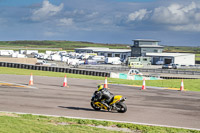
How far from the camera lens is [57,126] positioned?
11.7 metres

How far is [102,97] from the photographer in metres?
15.8

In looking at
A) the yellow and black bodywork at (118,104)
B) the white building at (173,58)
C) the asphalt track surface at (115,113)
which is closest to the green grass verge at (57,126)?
the asphalt track surface at (115,113)

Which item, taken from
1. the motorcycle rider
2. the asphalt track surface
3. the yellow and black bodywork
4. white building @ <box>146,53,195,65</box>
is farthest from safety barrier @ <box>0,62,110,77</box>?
white building @ <box>146,53,195,65</box>

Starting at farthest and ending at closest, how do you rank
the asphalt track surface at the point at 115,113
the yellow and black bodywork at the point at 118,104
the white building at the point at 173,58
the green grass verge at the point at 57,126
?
the white building at the point at 173,58
the yellow and black bodywork at the point at 118,104
the asphalt track surface at the point at 115,113
the green grass verge at the point at 57,126

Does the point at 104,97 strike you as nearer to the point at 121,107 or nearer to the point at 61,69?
the point at 121,107

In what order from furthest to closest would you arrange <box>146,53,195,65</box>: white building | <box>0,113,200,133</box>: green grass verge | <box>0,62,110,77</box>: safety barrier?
1. <box>146,53,195,65</box>: white building
2. <box>0,62,110,77</box>: safety barrier
3. <box>0,113,200,133</box>: green grass verge

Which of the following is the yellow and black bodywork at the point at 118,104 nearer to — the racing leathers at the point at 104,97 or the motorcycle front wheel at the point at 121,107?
the motorcycle front wheel at the point at 121,107

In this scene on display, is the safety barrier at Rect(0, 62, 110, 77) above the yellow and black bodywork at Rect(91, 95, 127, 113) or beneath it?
above

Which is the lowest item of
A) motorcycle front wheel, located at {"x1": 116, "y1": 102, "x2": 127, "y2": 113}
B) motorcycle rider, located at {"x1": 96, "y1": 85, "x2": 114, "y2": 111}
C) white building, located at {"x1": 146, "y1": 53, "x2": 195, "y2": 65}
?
motorcycle front wheel, located at {"x1": 116, "y1": 102, "x2": 127, "y2": 113}

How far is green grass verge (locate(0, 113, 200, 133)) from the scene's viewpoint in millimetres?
10771

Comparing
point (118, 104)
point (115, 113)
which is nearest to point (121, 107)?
point (118, 104)

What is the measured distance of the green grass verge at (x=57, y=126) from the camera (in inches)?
424

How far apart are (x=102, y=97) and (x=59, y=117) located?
2.81m

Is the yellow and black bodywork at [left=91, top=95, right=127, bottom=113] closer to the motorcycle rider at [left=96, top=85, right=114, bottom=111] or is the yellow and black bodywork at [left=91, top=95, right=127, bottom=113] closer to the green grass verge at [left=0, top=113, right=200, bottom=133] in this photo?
the motorcycle rider at [left=96, top=85, right=114, bottom=111]
